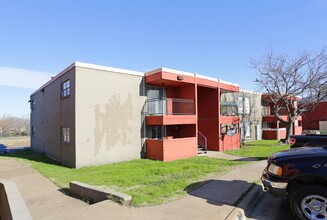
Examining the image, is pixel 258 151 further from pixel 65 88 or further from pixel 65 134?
pixel 65 88

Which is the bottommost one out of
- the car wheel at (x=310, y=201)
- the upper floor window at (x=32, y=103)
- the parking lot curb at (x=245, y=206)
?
the parking lot curb at (x=245, y=206)

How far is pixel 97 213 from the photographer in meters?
4.86

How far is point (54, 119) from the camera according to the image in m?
16.1

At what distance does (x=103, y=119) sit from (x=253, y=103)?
18954mm

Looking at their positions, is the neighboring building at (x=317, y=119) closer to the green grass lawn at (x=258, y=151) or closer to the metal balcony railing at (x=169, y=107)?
the green grass lawn at (x=258, y=151)

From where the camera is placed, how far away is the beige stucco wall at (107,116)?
12070 millimetres

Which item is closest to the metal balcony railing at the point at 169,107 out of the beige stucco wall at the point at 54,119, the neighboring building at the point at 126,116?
the neighboring building at the point at 126,116

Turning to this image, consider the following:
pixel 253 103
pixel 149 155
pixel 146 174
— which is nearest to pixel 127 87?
pixel 149 155

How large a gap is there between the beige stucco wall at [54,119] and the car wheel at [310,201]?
10.5 meters

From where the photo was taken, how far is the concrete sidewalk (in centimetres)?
485

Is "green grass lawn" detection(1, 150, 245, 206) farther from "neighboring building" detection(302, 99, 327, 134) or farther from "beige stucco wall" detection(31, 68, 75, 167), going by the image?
"neighboring building" detection(302, 99, 327, 134)

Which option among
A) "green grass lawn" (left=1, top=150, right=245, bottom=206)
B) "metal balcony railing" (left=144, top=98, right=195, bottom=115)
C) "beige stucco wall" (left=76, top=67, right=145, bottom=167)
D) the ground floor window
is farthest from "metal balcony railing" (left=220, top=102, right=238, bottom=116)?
the ground floor window

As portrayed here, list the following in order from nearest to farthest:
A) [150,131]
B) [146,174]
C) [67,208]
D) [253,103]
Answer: [67,208]
[146,174]
[150,131]
[253,103]

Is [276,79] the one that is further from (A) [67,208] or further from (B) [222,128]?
(A) [67,208]
